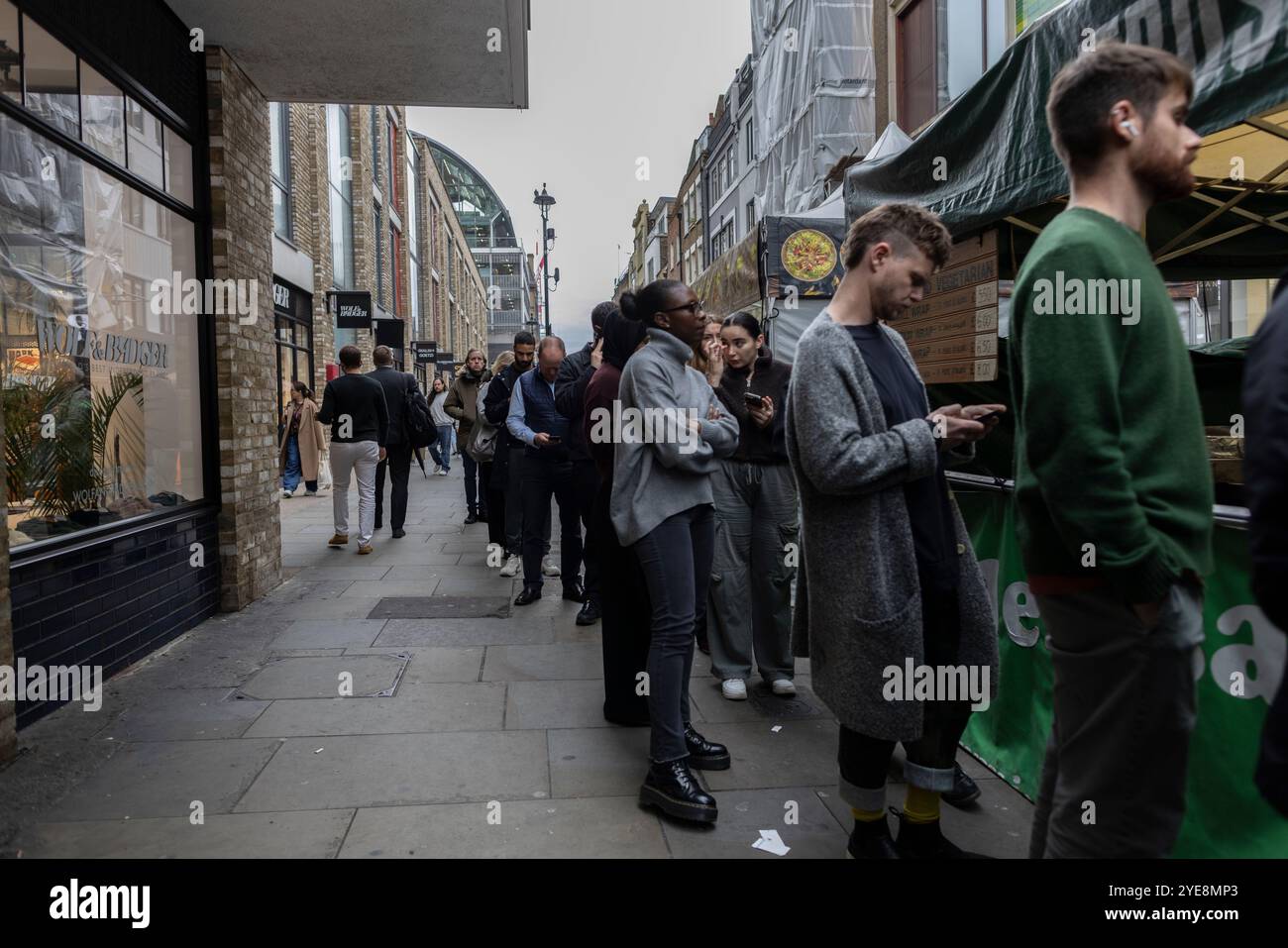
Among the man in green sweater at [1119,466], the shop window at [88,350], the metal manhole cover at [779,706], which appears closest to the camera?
the man in green sweater at [1119,466]

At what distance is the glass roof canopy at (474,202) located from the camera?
8388 centimetres

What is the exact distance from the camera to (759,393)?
15.1ft

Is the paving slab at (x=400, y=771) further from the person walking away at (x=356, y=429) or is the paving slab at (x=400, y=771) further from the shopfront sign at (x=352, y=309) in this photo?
the shopfront sign at (x=352, y=309)

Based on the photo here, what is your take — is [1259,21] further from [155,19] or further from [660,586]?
[155,19]

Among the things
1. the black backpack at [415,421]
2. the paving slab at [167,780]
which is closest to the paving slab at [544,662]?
the paving slab at [167,780]

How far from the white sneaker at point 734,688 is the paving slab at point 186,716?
90.0 inches

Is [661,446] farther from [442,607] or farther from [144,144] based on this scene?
[144,144]

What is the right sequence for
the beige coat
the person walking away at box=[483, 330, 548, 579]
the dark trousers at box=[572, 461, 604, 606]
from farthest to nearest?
1. the beige coat
2. the person walking away at box=[483, 330, 548, 579]
3. the dark trousers at box=[572, 461, 604, 606]

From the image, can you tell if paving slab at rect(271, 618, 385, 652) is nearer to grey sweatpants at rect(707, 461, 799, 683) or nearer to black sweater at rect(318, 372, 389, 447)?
grey sweatpants at rect(707, 461, 799, 683)

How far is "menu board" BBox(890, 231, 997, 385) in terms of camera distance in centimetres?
401

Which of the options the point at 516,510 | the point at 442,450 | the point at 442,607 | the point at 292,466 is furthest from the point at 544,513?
the point at 442,450

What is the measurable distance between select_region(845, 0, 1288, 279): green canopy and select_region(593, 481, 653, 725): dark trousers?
6.78 ft

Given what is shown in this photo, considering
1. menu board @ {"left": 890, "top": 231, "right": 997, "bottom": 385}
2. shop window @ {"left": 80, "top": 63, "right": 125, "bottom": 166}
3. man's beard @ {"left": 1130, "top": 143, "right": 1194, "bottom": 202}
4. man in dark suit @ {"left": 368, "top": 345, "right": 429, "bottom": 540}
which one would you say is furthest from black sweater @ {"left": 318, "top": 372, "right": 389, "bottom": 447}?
man's beard @ {"left": 1130, "top": 143, "right": 1194, "bottom": 202}

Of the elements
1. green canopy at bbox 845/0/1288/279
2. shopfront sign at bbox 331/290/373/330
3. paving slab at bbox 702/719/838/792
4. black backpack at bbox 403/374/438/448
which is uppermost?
shopfront sign at bbox 331/290/373/330
